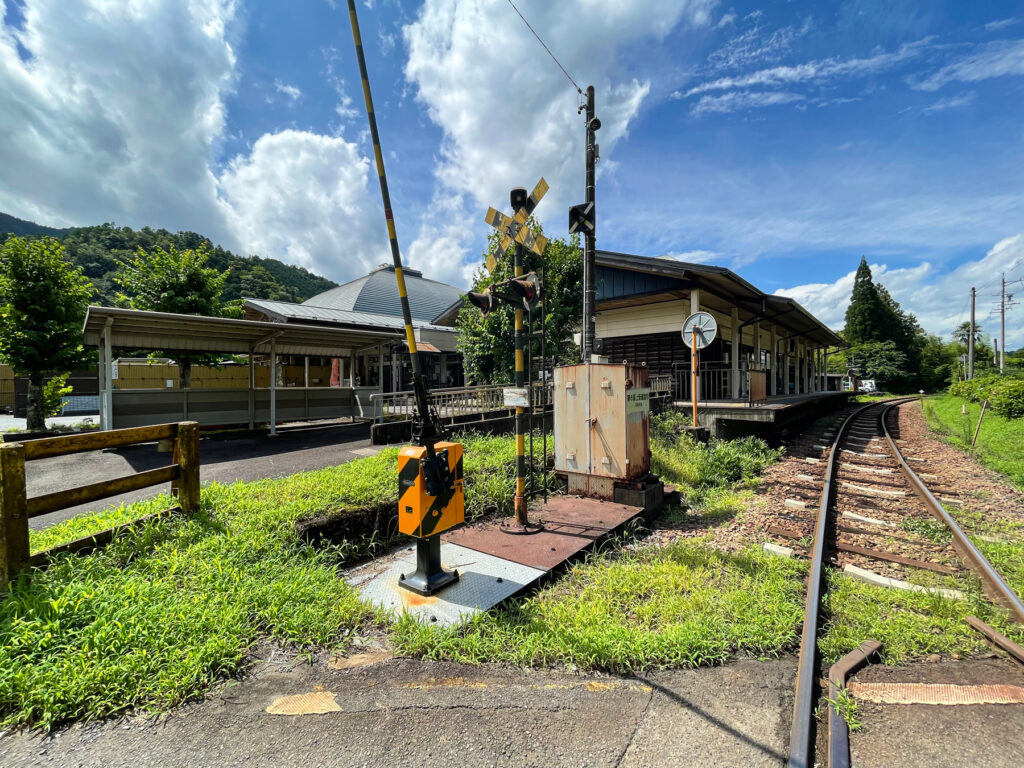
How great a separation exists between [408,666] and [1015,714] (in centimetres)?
305

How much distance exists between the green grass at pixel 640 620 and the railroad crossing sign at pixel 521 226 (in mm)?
2887

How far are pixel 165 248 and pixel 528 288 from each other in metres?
43.3

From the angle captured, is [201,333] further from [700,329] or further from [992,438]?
[992,438]

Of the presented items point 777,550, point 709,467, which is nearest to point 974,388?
point 709,467

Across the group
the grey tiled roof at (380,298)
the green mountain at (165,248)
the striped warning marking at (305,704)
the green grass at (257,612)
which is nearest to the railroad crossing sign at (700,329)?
the green grass at (257,612)

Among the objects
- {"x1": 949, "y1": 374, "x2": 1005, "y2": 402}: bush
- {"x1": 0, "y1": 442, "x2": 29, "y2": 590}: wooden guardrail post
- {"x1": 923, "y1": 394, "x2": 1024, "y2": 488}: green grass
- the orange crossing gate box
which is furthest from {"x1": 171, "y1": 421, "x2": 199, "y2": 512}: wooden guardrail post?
{"x1": 949, "y1": 374, "x2": 1005, "y2": 402}: bush

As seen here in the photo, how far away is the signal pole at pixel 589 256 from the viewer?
6996 millimetres

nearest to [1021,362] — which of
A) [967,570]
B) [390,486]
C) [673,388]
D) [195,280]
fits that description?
[673,388]

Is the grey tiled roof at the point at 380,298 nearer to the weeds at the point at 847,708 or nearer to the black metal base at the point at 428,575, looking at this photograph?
the black metal base at the point at 428,575

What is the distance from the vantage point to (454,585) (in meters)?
3.37

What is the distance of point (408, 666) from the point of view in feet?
8.12

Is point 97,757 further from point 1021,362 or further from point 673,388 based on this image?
point 1021,362

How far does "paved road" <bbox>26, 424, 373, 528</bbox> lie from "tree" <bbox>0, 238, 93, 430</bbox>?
4320mm

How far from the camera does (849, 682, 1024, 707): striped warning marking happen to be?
2.23 meters
